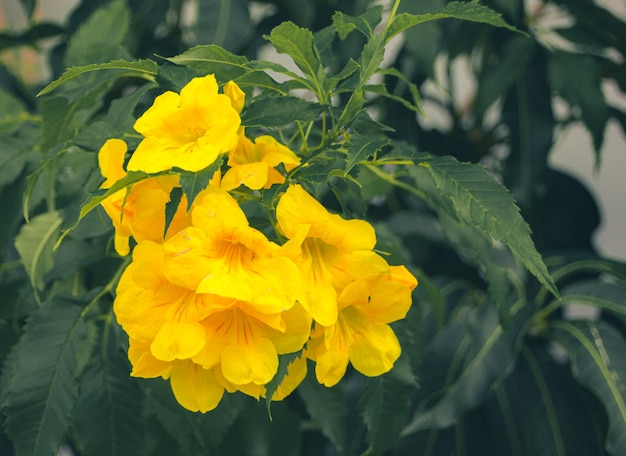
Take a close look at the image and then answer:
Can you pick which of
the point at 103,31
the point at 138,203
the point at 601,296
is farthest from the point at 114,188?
the point at 601,296

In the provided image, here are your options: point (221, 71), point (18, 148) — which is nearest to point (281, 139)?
point (221, 71)

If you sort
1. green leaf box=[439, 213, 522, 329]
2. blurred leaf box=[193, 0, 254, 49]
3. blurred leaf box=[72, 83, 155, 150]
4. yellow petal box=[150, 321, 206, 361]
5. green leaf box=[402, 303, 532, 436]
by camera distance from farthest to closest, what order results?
1. blurred leaf box=[193, 0, 254, 49]
2. green leaf box=[402, 303, 532, 436]
3. green leaf box=[439, 213, 522, 329]
4. blurred leaf box=[72, 83, 155, 150]
5. yellow petal box=[150, 321, 206, 361]

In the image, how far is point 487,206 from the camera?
0.38 m

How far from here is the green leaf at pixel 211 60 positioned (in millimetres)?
404

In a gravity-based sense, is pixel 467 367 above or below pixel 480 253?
below

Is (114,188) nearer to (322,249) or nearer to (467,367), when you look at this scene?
(322,249)

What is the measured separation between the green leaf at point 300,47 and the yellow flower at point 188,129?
0.14ft

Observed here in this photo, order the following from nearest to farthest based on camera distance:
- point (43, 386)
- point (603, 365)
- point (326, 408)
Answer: point (43, 386) < point (326, 408) < point (603, 365)

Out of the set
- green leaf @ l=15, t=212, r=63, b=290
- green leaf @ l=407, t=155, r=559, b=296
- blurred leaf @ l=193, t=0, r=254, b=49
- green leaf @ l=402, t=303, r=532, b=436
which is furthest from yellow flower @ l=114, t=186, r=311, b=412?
blurred leaf @ l=193, t=0, r=254, b=49

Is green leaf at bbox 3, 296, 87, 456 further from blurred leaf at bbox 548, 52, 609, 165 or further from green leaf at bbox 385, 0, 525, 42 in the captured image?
blurred leaf at bbox 548, 52, 609, 165

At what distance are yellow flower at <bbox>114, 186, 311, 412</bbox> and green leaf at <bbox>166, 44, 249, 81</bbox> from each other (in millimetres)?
83

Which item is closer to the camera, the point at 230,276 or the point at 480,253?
the point at 230,276

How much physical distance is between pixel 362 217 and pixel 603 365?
1.11 feet

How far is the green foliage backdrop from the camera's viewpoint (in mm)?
411
